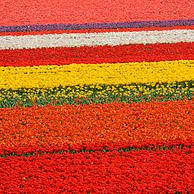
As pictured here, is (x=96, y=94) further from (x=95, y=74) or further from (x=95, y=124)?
(x=95, y=124)

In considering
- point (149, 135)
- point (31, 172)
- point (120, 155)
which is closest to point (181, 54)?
point (149, 135)

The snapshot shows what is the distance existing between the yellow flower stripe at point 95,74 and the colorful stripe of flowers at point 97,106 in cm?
3

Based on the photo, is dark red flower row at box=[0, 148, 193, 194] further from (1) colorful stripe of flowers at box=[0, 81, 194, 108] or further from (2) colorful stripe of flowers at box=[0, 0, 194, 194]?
(1) colorful stripe of flowers at box=[0, 81, 194, 108]

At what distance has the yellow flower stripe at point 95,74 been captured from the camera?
1187 cm

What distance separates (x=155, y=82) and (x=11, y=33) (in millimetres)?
7018

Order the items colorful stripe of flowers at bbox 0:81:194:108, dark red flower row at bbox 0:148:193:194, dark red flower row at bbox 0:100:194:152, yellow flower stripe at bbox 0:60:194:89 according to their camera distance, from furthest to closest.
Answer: yellow flower stripe at bbox 0:60:194:89 → colorful stripe of flowers at bbox 0:81:194:108 → dark red flower row at bbox 0:100:194:152 → dark red flower row at bbox 0:148:193:194

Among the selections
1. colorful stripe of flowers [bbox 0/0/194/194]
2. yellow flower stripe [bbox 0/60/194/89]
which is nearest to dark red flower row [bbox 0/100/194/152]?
colorful stripe of flowers [bbox 0/0/194/194]

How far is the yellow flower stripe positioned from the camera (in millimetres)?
11867

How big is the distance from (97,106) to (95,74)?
6.02 feet

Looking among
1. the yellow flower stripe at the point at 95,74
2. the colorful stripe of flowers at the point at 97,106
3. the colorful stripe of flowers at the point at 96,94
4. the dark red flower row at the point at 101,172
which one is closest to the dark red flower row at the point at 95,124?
the colorful stripe of flowers at the point at 97,106

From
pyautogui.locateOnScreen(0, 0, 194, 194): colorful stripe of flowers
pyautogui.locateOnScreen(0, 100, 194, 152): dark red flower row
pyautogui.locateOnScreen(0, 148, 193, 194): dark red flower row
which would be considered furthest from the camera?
pyautogui.locateOnScreen(0, 100, 194, 152): dark red flower row

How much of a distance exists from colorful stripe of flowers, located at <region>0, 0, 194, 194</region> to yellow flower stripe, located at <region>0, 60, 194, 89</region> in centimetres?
3

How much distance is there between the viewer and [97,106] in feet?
35.0

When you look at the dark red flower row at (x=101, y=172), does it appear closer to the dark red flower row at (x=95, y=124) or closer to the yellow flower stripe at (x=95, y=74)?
the dark red flower row at (x=95, y=124)
